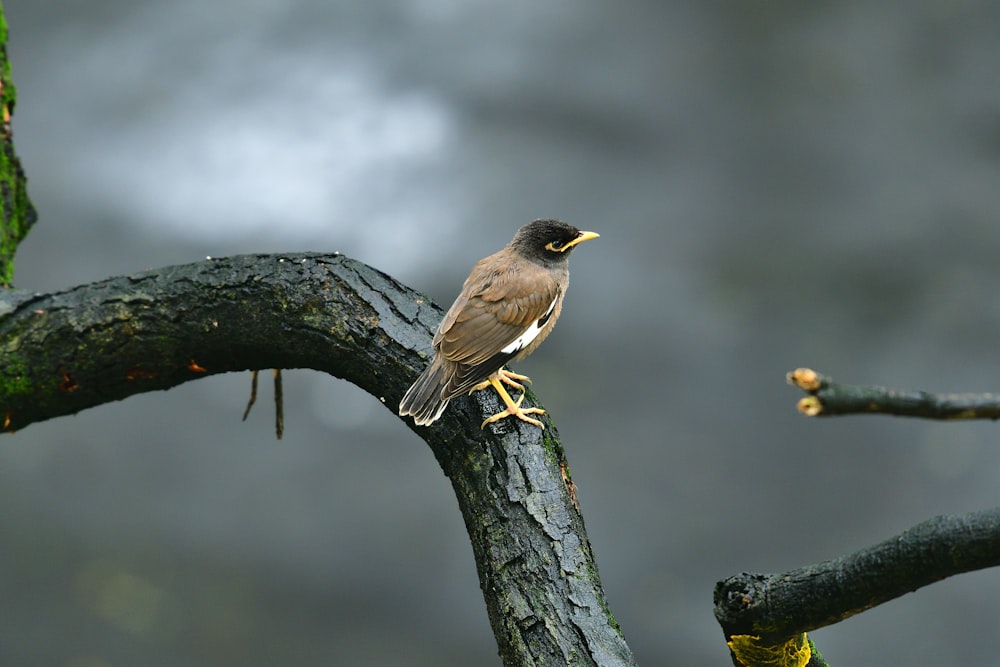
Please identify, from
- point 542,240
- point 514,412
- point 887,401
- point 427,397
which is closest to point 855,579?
point 887,401

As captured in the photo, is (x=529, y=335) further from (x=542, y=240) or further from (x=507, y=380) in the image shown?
(x=542, y=240)

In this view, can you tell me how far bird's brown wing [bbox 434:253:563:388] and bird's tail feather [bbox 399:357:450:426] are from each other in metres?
0.04

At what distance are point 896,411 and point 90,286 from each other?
2.13 metres

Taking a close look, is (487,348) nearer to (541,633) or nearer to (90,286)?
(541,633)

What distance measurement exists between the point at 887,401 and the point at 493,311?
4.68 feet

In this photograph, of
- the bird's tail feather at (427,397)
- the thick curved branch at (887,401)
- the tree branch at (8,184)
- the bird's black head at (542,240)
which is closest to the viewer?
the thick curved branch at (887,401)

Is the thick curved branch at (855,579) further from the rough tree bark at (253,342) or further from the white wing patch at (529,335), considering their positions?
the white wing patch at (529,335)

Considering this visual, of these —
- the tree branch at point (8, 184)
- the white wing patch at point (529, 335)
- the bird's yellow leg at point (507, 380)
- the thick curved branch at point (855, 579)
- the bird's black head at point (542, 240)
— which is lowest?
the thick curved branch at point (855, 579)

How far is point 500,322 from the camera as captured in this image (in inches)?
100

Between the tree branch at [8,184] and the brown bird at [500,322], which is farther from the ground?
the tree branch at [8,184]

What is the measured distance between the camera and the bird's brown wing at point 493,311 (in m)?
2.36

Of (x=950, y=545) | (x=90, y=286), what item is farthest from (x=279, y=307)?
(x=950, y=545)

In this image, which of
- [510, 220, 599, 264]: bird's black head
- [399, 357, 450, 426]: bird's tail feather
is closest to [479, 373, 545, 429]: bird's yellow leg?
[399, 357, 450, 426]: bird's tail feather

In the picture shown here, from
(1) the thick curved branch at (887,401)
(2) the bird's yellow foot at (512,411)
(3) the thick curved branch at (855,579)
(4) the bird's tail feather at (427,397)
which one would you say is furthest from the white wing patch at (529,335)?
(1) the thick curved branch at (887,401)
